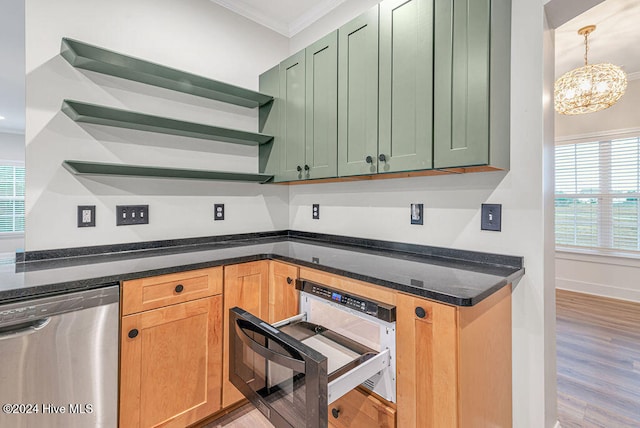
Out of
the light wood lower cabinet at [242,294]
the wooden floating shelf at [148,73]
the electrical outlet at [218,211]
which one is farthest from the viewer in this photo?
the electrical outlet at [218,211]

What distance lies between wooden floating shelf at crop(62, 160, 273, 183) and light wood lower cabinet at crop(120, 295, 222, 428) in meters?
0.82

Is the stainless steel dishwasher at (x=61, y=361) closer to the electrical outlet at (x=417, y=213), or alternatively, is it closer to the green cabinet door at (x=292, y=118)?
the green cabinet door at (x=292, y=118)

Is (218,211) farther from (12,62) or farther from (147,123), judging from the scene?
(12,62)

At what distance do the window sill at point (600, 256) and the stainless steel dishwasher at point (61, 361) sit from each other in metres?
5.18

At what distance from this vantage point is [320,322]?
5.06 feet

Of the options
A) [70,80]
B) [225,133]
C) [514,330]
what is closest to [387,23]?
[225,133]

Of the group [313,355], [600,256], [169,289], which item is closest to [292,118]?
[169,289]

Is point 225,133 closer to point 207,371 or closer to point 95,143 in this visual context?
point 95,143

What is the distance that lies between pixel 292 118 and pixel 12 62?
2.24 m

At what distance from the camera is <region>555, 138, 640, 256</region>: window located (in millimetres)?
3574

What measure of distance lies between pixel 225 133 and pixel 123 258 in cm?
103

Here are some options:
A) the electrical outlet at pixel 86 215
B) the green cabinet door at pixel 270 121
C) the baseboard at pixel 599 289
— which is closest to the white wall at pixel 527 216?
the green cabinet door at pixel 270 121

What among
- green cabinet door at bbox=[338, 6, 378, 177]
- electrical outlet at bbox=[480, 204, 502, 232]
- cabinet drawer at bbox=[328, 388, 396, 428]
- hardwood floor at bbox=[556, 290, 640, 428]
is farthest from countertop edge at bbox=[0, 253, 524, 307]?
hardwood floor at bbox=[556, 290, 640, 428]

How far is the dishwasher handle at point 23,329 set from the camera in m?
1.06
